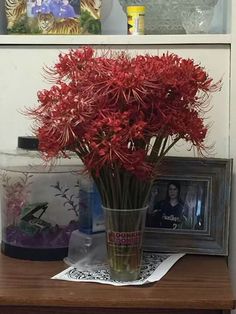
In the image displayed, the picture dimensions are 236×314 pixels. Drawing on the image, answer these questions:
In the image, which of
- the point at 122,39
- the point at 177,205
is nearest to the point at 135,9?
the point at 122,39

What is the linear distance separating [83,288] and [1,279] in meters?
0.17

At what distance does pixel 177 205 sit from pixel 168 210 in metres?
0.02

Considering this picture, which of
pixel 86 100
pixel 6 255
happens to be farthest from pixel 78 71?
pixel 6 255

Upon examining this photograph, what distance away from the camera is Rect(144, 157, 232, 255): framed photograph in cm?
130

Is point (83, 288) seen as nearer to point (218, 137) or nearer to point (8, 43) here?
point (218, 137)

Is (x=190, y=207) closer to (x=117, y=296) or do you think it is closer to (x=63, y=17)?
(x=117, y=296)

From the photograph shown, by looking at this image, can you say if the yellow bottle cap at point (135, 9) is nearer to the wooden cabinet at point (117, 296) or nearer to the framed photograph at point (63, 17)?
the framed photograph at point (63, 17)

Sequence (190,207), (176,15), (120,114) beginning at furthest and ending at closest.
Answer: (176,15) < (190,207) < (120,114)

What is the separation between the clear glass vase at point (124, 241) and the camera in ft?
3.59

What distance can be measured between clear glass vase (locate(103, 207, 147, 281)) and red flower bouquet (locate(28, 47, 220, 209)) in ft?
0.07

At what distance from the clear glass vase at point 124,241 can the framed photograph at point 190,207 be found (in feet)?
0.64

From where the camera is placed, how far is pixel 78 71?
1.04 metres

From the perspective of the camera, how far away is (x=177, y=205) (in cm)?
133

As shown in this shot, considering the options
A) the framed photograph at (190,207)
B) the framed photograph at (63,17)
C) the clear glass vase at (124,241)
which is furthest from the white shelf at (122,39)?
the clear glass vase at (124,241)
